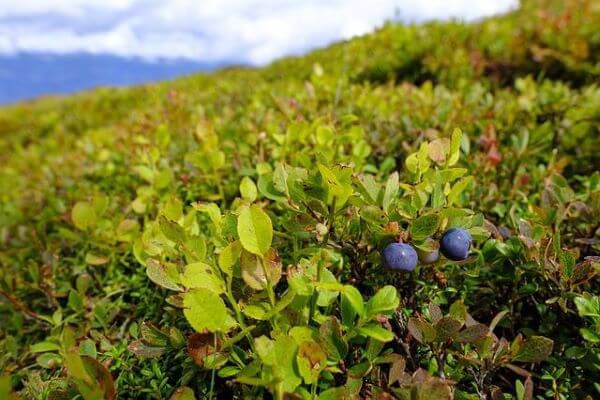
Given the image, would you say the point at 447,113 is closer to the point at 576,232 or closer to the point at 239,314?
the point at 576,232

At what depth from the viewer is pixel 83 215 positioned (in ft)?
5.99

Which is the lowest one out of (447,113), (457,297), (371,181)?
(457,297)

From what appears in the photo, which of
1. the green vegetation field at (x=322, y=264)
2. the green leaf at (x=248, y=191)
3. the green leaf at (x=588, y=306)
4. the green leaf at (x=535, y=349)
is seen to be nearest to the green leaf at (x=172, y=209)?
the green vegetation field at (x=322, y=264)

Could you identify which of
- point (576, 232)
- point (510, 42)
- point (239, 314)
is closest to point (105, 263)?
point (239, 314)

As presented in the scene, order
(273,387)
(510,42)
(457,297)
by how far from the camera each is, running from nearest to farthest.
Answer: (273,387)
(457,297)
(510,42)

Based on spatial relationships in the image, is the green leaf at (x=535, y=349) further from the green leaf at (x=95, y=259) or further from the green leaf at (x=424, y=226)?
the green leaf at (x=95, y=259)

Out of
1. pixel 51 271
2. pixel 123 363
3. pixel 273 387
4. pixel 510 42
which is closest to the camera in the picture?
pixel 273 387

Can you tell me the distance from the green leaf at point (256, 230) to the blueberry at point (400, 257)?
0.90 ft

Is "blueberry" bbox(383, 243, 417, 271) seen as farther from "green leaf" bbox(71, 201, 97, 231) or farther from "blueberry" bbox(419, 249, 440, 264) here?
"green leaf" bbox(71, 201, 97, 231)

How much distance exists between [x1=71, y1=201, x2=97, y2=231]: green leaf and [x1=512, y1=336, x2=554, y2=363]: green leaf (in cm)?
154

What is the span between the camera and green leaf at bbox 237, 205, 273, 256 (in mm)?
975

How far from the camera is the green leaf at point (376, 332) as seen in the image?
36.6 inches

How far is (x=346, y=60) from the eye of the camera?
4547mm

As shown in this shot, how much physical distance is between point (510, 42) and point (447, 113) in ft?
7.55
